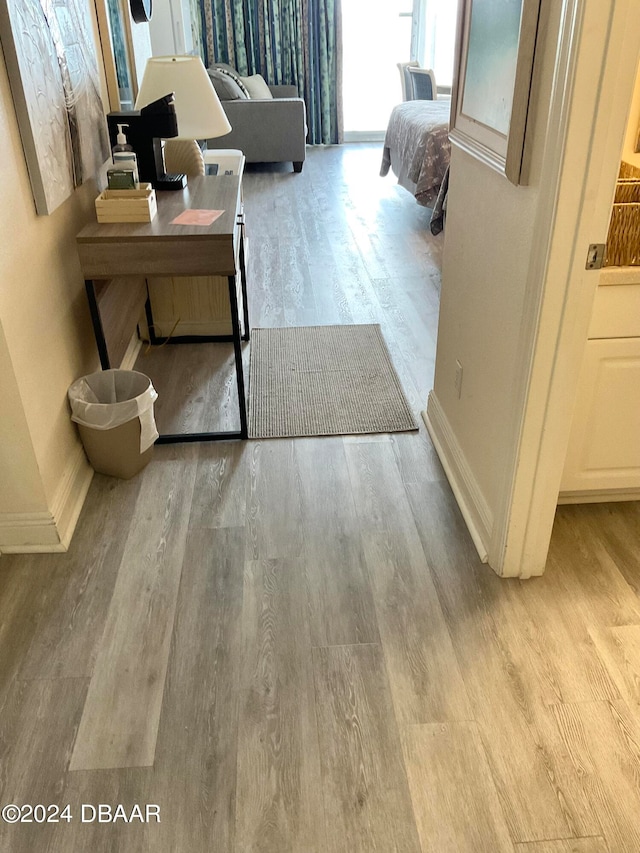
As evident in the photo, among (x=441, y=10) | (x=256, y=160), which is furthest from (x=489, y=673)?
(x=441, y=10)

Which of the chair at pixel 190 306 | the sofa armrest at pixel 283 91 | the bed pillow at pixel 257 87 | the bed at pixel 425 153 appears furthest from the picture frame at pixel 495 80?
the sofa armrest at pixel 283 91

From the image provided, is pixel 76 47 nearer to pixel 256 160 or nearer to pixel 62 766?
pixel 62 766

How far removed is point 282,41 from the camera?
7164 millimetres

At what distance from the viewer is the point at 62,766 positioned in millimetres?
1505

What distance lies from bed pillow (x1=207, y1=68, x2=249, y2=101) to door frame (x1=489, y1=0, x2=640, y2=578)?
533cm

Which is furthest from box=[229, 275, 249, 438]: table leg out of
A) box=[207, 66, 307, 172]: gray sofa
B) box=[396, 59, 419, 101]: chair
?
box=[396, 59, 419, 101]: chair

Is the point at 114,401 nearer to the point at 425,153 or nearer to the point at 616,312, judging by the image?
the point at 616,312

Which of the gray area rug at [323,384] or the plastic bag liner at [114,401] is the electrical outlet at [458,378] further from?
the plastic bag liner at [114,401]

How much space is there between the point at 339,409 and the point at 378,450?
0.34 metres

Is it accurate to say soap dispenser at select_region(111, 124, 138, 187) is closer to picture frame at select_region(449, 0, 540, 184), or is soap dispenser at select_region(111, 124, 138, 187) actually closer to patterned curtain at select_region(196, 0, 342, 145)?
picture frame at select_region(449, 0, 540, 184)

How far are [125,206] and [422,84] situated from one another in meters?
5.17

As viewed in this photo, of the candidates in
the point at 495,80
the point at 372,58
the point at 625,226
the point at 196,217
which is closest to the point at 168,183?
the point at 196,217

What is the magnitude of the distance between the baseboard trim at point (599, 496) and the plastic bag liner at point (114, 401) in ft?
4.61

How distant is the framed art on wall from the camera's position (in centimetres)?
184
